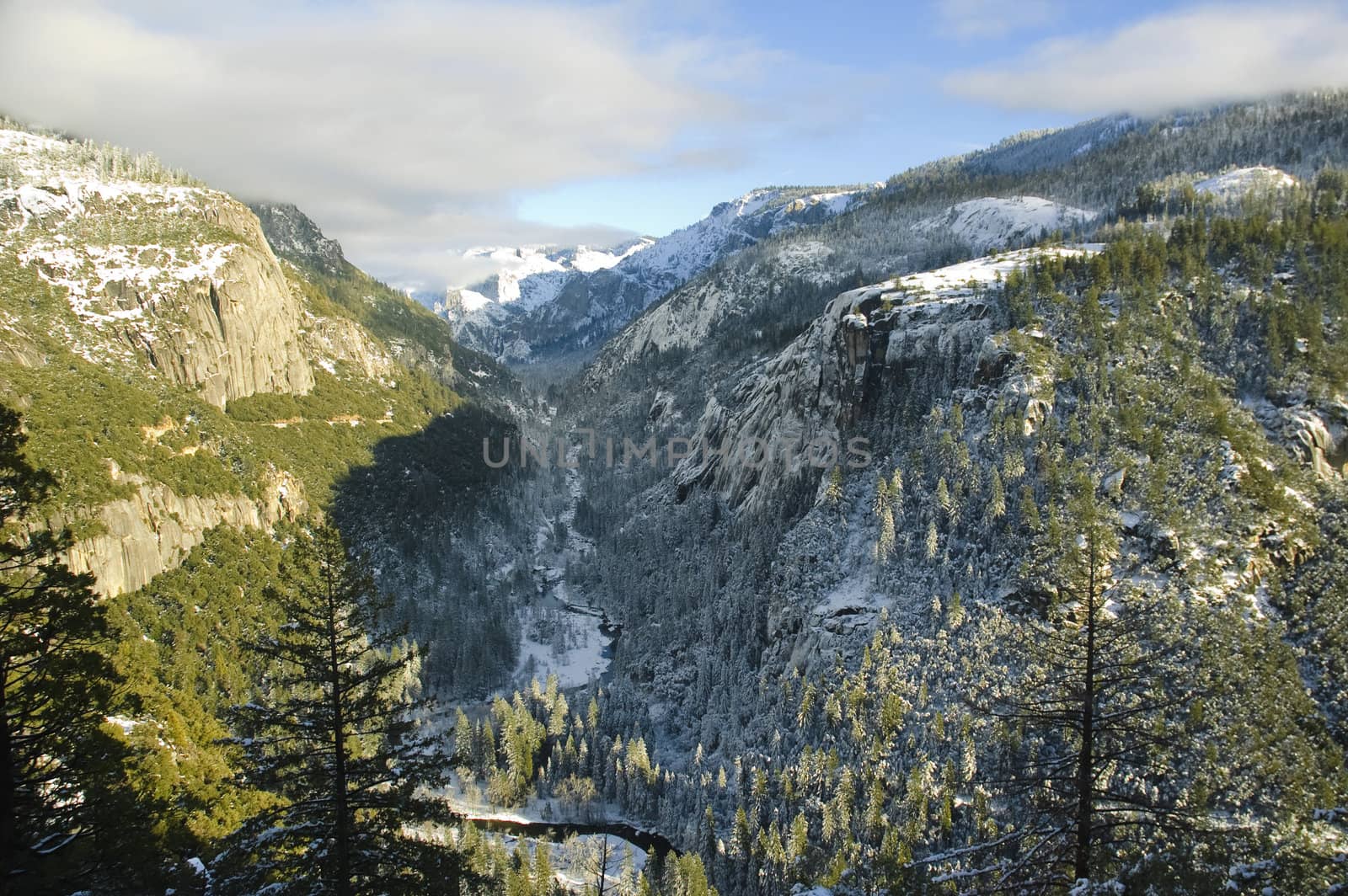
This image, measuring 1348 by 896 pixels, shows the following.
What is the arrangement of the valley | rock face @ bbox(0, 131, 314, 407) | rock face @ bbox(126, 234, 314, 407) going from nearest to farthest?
the valley
rock face @ bbox(0, 131, 314, 407)
rock face @ bbox(126, 234, 314, 407)

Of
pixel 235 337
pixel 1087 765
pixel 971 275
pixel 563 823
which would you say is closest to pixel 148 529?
pixel 563 823

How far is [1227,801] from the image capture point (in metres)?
64.3

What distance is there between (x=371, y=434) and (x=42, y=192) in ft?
234

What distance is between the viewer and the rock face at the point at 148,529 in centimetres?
9019

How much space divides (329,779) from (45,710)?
6437 mm

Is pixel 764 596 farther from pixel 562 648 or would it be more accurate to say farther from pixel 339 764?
pixel 339 764

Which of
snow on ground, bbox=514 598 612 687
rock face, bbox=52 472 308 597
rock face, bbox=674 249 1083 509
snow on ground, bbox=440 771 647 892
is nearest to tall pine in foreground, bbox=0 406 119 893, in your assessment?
snow on ground, bbox=440 771 647 892

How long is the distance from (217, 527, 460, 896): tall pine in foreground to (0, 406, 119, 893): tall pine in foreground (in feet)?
11.4

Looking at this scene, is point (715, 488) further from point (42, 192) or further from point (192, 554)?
point (42, 192)

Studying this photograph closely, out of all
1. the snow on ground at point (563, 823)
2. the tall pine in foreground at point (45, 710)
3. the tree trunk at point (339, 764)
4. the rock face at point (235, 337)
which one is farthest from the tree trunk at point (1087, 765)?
the rock face at point (235, 337)

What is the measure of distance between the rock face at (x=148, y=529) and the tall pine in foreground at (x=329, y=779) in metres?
75.2

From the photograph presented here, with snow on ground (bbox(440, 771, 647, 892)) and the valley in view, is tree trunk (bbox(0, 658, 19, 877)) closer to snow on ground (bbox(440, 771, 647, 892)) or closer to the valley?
the valley

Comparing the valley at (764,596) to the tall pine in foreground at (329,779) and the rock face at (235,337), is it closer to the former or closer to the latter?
the tall pine in foreground at (329,779)

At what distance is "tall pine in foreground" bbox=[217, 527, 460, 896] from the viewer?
1956cm
